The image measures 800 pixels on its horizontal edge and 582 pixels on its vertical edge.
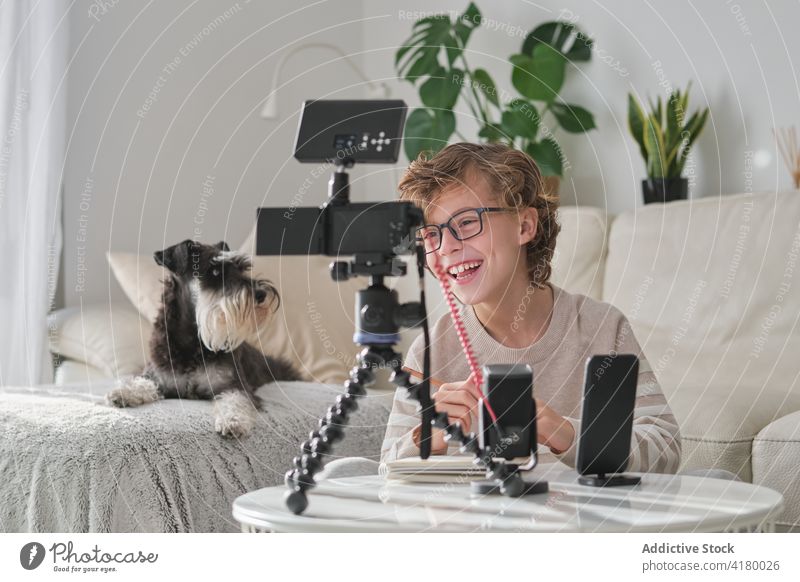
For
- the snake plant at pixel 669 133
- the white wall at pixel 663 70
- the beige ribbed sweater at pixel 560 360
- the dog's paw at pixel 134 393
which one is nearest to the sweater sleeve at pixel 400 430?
the beige ribbed sweater at pixel 560 360

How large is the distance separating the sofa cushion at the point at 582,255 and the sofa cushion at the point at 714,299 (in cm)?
5

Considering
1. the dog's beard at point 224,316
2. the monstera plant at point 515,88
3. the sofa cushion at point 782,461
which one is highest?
the monstera plant at point 515,88

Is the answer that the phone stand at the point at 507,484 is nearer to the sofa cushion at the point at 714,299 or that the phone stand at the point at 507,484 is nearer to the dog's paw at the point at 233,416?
the dog's paw at the point at 233,416

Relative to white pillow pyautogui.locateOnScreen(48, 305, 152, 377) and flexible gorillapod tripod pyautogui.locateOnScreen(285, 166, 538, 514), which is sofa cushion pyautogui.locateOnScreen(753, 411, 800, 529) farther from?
white pillow pyautogui.locateOnScreen(48, 305, 152, 377)

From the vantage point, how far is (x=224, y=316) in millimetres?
2078

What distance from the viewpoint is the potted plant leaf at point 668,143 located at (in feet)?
9.15

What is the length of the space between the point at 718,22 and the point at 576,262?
2.75 feet

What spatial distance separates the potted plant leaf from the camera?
2.79 metres

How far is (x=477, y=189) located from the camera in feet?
5.27
